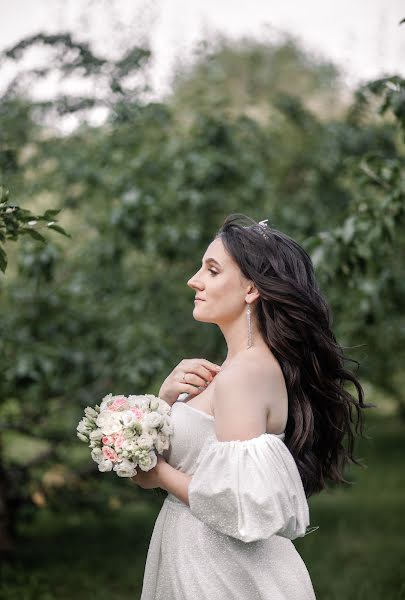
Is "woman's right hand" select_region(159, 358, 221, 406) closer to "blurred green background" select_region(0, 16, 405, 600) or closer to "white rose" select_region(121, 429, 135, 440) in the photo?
"white rose" select_region(121, 429, 135, 440)

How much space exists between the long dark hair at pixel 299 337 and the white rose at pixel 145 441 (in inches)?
19.8

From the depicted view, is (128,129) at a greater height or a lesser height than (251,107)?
lesser

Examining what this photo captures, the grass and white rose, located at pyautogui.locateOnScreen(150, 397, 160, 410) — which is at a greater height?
white rose, located at pyautogui.locateOnScreen(150, 397, 160, 410)

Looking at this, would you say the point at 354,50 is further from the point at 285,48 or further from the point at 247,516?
the point at 247,516

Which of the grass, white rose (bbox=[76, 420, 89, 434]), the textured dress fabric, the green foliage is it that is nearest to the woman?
the textured dress fabric

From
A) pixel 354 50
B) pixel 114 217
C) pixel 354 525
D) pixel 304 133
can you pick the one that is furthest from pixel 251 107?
pixel 354 525

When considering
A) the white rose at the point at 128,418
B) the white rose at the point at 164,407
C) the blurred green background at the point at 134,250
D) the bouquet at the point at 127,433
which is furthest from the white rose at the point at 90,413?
the blurred green background at the point at 134,250

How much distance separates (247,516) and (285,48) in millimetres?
8849

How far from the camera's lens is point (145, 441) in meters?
2.41

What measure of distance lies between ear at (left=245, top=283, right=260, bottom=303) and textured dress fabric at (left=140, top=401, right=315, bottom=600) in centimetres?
40

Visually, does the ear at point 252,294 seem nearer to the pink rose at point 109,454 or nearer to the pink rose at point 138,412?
the pink rose at point 138,412

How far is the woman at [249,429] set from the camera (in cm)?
235

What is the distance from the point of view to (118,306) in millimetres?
5789

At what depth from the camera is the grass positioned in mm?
6008
